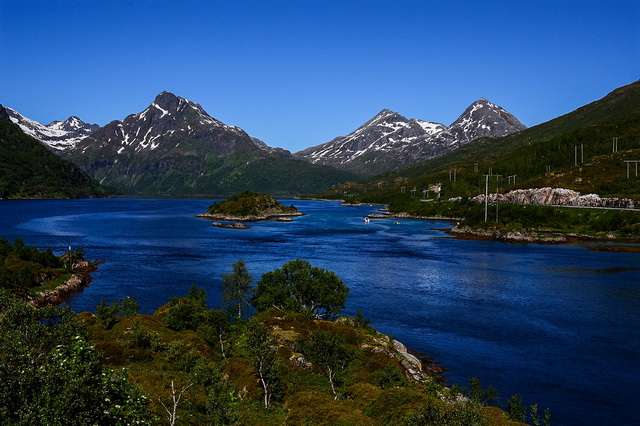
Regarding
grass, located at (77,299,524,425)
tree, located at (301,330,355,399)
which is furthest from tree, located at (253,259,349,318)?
tree, located at (301,330,355,399)

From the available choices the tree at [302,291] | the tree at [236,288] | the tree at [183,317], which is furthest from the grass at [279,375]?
the tree at [236,288]

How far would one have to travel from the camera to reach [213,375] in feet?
137

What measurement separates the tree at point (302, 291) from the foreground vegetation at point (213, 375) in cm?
133

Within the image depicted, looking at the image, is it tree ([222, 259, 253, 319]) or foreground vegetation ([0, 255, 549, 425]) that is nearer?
foreground vegetation ([0, 255, 549, 425])

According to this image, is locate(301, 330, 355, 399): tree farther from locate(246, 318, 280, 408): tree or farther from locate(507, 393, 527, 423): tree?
locate(507, 393, 527, 423): tree

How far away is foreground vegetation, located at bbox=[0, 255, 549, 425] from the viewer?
2114cm

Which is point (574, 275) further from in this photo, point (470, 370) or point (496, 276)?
point (470, 370)

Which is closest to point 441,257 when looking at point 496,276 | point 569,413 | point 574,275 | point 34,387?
point 496,276

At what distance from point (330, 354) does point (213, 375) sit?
483 inches

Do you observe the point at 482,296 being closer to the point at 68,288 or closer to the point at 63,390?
the point at 68,288

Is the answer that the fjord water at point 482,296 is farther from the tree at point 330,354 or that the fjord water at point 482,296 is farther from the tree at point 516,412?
the tree at point 330,354

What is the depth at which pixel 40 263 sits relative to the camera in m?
112

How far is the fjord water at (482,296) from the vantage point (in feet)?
193

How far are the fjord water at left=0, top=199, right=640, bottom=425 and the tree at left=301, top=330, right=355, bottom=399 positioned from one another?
1922 cm
